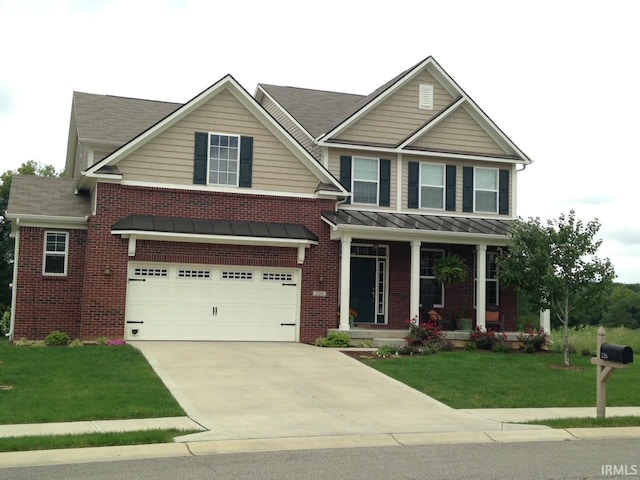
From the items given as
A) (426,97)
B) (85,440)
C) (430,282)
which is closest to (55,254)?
(430,282)

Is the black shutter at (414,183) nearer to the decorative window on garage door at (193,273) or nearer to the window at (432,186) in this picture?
the window at (432,186)

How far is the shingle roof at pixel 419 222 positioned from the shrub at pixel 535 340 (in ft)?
10.1

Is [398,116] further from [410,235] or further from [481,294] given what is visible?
[481,294]

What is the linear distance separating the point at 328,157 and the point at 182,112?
5058mm

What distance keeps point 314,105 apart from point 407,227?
297 inches

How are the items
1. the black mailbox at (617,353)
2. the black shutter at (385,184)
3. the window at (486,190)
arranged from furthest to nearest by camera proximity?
1. the window at (486,190)
2. the black shutter at (385,184)
3. the black mailbox at (617,353)

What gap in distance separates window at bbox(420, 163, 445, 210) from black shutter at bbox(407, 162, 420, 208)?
152 millimetres

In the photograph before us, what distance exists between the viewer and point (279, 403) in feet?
43.2

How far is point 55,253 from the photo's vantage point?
2138 centimetres

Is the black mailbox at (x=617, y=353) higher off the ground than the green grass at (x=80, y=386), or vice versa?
A: the black mailbox at (x=617, y=353)

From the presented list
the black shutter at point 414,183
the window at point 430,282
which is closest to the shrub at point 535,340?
the window at point 430,282

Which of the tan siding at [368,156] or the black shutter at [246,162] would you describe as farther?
the tan siding at [368,156]

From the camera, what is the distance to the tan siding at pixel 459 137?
2447cm

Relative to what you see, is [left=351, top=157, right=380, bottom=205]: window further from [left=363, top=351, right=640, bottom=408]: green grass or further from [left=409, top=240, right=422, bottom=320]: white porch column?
[left=363, top=351, right=640, bottom=408]: green grass
